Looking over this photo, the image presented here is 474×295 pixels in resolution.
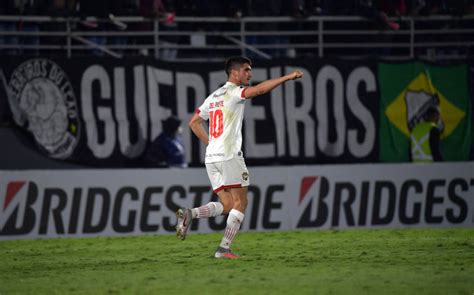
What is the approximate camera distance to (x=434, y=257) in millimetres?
12453

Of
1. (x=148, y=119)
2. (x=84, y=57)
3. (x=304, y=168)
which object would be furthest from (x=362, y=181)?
(x=84, y=57)

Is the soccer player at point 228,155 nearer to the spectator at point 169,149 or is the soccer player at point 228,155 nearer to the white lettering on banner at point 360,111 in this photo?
the spectator at point 169,149

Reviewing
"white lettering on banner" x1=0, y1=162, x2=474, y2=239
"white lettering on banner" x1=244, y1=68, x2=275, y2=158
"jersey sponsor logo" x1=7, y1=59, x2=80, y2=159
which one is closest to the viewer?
"white lettering on banner" x1=0, y1=162, x2=474, y2=239

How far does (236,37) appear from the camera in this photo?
21.8 m

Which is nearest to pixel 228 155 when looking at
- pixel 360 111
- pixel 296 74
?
pixel 296 74

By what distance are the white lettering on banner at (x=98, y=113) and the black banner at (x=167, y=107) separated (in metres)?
0.02

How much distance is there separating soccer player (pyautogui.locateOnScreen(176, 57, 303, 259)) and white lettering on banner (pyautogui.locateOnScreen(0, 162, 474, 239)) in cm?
554

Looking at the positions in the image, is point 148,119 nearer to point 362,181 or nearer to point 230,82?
point 362,181

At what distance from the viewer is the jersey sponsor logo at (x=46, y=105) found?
62.7 ft

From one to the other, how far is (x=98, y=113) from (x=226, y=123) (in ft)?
25.7

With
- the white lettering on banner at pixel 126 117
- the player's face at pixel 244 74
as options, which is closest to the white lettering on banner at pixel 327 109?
the white lettering on banner at pixel 126 117

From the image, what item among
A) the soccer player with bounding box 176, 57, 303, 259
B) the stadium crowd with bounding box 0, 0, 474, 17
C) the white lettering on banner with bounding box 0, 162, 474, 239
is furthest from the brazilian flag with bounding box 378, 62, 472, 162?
the soccer player with bounding box 176, 57, 303, 259

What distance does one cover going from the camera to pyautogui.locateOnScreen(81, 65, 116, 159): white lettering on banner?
64.6 ft

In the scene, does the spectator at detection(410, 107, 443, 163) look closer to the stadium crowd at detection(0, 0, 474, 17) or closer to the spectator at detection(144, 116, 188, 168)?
the stadium crowd at detection(0, 0, 474, 17)
